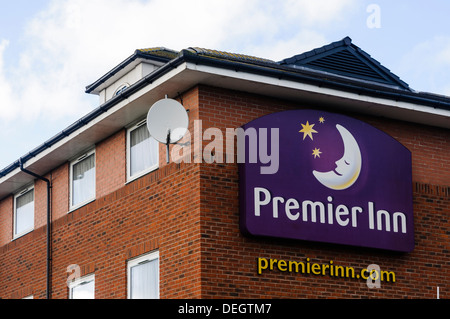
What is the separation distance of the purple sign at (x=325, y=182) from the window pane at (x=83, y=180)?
466 cm

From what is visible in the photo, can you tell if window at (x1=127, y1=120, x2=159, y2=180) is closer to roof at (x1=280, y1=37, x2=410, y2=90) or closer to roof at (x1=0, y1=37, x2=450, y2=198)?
roof at (x1=0, y1=37, x2=450, y2=198)

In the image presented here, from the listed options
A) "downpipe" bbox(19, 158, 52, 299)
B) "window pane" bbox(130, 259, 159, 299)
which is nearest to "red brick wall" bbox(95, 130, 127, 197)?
"window pane" bbox(130, 259, 159, 299)

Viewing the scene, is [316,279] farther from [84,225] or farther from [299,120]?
[84,225]

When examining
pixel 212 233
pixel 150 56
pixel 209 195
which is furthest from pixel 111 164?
pixel 212 233

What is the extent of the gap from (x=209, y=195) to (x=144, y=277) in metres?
2.39

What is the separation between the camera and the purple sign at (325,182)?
16359 mm

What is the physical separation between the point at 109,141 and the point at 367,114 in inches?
207

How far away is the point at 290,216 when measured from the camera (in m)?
16.5

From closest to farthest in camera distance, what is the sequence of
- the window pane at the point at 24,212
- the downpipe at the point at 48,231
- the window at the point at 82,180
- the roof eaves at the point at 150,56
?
the window at the point at 82,180 → the downpipe at the point at 48,231 → the roof eaves at the point at 150,56 → the window pane at the point at 24,212

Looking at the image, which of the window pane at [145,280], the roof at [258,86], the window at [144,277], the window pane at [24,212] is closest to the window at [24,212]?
the window pane at [24,212]

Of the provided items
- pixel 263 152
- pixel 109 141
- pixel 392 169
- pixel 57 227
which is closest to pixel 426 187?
pixel 392 169

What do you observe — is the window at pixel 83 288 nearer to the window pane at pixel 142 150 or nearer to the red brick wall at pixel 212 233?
the red brick wall at pixel 212 233

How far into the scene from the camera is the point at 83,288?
19344 mm

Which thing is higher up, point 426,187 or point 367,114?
point 367,114
